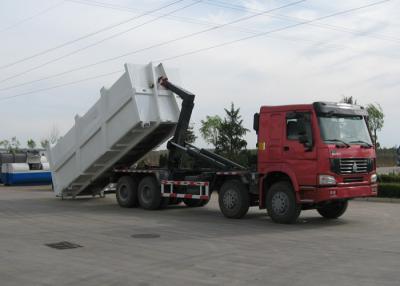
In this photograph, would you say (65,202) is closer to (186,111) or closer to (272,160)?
(186,111)

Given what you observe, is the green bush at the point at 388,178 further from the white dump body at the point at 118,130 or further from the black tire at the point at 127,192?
the black tire at the point at 127,192

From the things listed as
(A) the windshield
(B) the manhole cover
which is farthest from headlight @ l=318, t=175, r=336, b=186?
(B) the manhole cover

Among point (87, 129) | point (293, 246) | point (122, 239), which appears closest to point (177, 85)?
point (87, 129)

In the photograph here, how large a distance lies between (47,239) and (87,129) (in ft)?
23.5

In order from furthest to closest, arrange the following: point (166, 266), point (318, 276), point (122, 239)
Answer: point (122, 239)
point (166, 266)
point (318, 276)

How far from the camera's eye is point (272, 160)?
42.0 ft

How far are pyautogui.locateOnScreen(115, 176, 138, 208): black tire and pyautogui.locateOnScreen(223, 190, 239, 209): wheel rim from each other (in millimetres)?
4114

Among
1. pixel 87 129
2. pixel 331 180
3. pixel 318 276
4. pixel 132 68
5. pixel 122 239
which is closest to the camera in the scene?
pixel 318 276

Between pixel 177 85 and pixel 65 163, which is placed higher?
pixel 177 85

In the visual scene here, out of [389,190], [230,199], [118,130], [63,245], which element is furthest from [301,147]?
[389,190]

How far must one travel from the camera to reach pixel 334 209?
1373 cm

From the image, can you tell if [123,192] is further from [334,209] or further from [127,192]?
[334,209]

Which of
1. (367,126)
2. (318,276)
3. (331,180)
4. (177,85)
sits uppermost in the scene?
(177,85)

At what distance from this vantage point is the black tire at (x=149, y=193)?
53.3 feet
